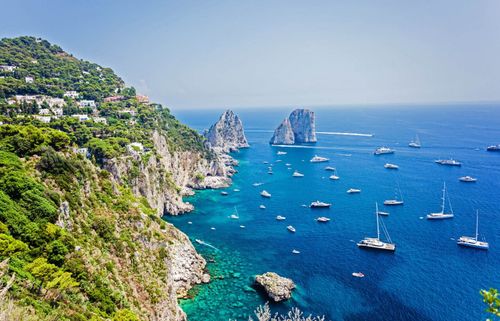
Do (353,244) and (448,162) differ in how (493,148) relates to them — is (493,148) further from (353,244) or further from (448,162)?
(353,244)

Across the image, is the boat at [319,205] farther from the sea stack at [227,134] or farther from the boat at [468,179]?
the sea stack at [227,134]

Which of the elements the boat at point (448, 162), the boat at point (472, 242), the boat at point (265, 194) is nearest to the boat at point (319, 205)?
the boat at point (265, 194)

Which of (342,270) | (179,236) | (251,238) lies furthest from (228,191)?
(342,270)

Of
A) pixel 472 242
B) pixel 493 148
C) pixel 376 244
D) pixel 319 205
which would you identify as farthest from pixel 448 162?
pixel 376 244

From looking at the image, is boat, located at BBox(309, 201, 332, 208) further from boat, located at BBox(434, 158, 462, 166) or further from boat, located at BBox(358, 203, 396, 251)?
boat, located at BBox(434, 158, 462, 166)

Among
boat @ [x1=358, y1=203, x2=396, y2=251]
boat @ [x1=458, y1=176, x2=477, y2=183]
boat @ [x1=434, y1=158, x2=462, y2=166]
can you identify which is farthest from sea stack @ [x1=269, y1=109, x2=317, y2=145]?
boat @ [x1=358, y1=203, x2=396, y2=251]

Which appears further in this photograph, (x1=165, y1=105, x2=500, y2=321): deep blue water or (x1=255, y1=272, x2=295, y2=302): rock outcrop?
(x1=255, y1=272, x2=295, y2=302): rock outcrop
